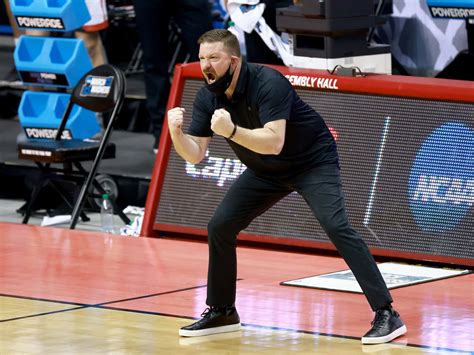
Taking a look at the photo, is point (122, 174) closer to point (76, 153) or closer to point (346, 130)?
point (76, 153)

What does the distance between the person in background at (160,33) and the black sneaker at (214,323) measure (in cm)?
410

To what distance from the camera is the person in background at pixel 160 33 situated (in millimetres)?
10734

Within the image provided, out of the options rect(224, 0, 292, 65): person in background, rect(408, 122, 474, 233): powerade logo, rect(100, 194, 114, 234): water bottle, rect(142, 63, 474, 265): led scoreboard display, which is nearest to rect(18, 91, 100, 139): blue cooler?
rect(100, 194, 114, 234): water bottle

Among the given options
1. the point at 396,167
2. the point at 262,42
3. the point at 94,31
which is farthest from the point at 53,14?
the point at 396,167

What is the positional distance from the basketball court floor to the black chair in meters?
0.51

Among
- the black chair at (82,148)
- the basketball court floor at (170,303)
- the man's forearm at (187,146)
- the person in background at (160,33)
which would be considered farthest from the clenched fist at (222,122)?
the person in background at (160,33)

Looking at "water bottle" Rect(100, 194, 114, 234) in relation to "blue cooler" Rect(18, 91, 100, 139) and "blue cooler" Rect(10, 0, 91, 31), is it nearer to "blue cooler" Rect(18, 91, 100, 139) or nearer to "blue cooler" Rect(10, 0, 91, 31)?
"blue cooler" Rect(18, 91, 100, 139)

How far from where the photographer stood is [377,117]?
879 centimetres

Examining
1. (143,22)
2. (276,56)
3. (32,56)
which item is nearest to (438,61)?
(276,56)

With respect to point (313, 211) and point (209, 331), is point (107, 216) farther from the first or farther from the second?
point (313, 211)

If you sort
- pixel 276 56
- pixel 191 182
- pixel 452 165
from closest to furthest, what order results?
pixel 452 165, pixel 191 182, pixel 276 56

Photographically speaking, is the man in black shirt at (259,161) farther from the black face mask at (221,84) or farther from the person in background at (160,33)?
the person in background at (160,33)

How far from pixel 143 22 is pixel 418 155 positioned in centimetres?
305

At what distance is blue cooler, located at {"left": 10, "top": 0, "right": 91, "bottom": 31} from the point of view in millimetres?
10562
